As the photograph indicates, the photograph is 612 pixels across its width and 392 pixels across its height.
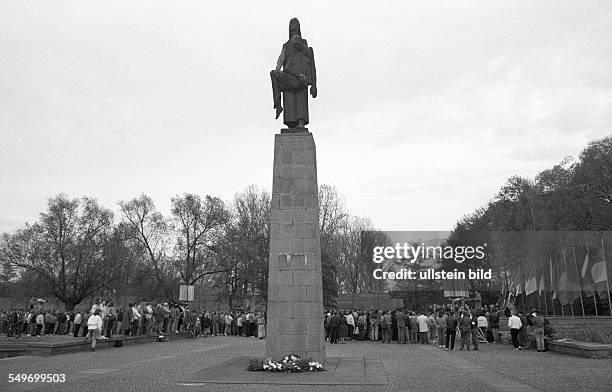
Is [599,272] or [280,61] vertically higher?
[280,61]

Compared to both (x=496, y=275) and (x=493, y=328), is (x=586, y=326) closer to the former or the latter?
(x=493, y=328)

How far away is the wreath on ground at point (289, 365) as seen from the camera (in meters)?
13.3

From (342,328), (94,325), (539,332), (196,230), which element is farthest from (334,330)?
(196,230)

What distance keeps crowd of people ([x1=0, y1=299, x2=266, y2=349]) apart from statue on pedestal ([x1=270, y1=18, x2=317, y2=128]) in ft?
35.0

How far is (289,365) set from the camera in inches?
523

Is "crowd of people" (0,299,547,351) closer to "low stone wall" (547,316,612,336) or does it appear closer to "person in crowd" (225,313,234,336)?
"low stone wall" (547,316,612,336)

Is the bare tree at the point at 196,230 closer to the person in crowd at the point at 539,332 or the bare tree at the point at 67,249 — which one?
the bare tree at the point at 67,249

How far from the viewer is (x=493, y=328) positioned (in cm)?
2764

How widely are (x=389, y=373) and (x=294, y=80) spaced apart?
26.2 ft

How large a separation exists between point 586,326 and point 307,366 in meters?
18.5

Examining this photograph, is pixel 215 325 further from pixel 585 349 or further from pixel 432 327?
pixel 585 349

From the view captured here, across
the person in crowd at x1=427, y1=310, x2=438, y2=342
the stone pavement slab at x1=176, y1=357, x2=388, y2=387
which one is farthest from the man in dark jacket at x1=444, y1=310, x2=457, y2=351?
the stone pavement slab at x1=176, y1=357, x2=388, y2=387

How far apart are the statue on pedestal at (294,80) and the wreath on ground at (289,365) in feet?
20.0

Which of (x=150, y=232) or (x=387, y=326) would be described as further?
(x=150, y=232)
